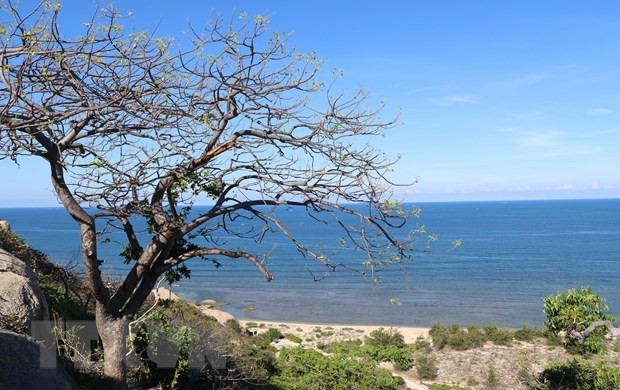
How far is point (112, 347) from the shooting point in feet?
26.6

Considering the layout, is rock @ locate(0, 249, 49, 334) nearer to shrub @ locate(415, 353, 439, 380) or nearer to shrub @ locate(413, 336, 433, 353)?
shrub @ locate(415, 353, 439, 380)

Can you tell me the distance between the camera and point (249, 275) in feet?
207

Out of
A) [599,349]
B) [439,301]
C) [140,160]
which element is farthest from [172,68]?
[439,301]

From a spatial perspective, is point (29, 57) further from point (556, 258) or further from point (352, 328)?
point (556, 258)

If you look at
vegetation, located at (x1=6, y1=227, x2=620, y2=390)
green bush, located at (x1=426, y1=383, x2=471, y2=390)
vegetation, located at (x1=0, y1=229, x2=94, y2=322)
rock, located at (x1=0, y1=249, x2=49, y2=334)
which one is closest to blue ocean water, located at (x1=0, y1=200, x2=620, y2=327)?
green bush, located at (x1=426, y1=383, x2=471, y2=390)

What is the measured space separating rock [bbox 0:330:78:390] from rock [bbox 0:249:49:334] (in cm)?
80

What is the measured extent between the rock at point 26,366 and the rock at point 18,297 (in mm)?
800

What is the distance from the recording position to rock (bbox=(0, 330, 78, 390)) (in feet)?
20.4

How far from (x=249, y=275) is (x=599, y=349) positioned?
43.7m

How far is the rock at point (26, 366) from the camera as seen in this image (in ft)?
20.4

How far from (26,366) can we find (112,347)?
5.54 ft

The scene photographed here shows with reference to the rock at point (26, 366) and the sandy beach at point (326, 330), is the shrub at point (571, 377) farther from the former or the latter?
the sandy beach at point (326, 330)

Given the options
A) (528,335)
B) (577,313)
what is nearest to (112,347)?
(577,313)

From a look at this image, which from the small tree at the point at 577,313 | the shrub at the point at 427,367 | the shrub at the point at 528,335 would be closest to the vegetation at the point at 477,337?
the shrub at the point at 528,335
